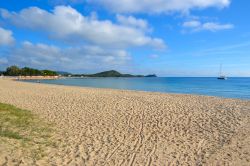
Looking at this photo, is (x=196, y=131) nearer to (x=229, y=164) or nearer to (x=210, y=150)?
(x=210, y=150)

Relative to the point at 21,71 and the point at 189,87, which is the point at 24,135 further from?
the point at 21,71

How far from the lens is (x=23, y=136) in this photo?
8227 millimetres

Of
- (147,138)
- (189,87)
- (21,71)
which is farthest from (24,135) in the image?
(21,71)

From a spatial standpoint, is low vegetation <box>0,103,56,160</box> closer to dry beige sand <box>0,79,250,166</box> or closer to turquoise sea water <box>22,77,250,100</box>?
dry beige sand <box>0,79,250,166</box>

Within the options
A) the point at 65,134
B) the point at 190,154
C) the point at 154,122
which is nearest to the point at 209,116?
the point at 154,122

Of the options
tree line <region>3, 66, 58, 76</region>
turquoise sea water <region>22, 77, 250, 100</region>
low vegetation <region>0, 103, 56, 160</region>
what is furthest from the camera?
tree line <region>3, 66, 58, 76</region>

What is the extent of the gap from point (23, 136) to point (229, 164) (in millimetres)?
5842

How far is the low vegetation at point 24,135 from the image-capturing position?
692cm

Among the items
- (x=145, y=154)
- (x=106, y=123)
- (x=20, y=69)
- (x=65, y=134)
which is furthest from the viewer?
(x=20, y=69)

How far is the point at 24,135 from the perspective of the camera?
8.36 metres

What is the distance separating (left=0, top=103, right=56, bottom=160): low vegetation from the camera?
6918 mm

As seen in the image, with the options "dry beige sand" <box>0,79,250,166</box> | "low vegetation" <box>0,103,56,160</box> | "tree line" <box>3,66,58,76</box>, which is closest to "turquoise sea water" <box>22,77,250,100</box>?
"dry beige sand" <box>0,79,250,166</box>

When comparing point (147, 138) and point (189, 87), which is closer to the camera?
point (147, 138)

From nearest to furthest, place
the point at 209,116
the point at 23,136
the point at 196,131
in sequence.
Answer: the point at 23,136, the point at 196,131, the point at 209,116
